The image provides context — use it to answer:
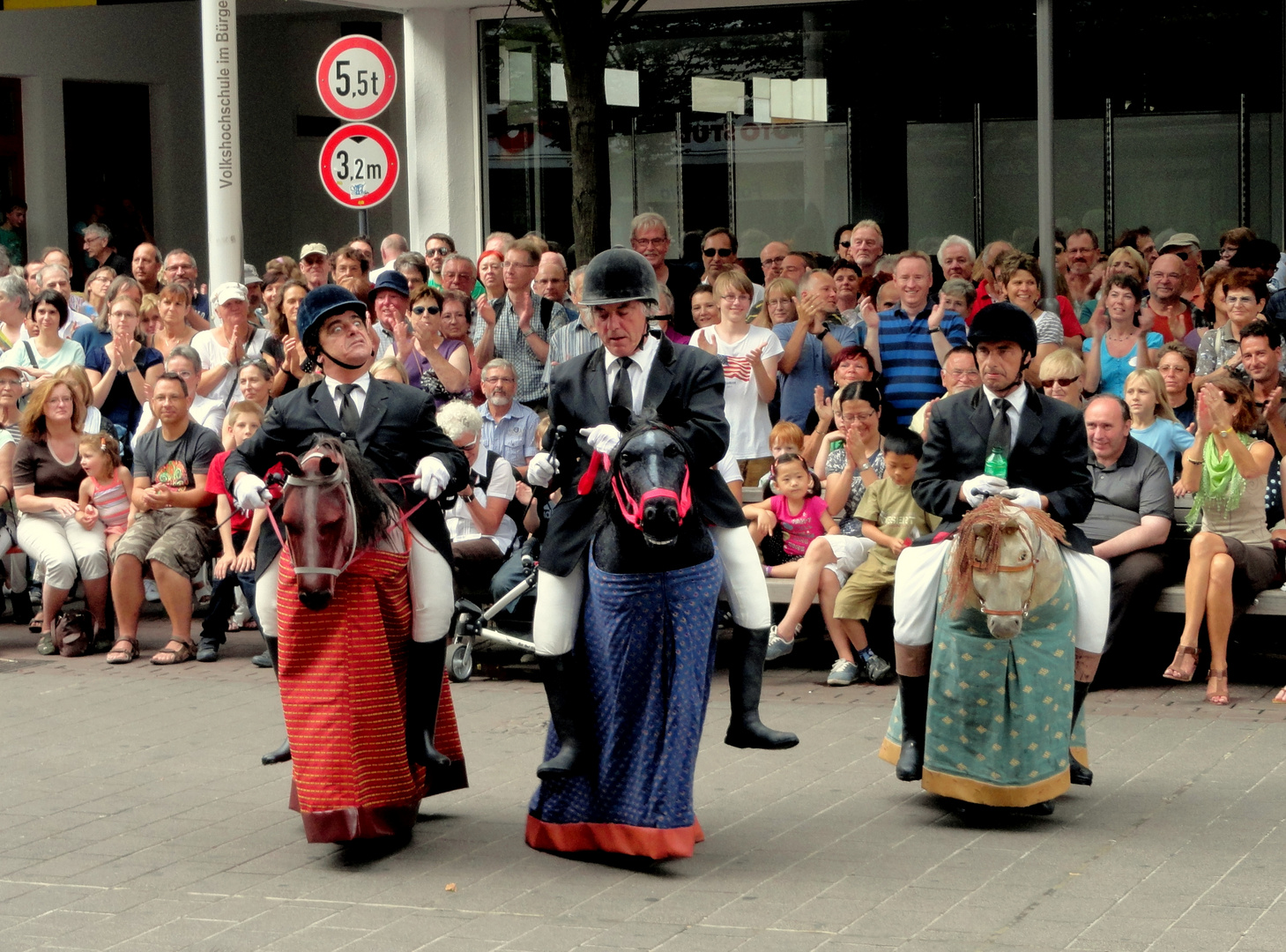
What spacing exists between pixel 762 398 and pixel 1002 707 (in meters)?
4.54

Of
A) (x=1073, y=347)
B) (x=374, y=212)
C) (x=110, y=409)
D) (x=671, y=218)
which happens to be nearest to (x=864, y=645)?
(x=1073, y=347)

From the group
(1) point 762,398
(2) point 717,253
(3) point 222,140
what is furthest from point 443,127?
(1) point 762,398

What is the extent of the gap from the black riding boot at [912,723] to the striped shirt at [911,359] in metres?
4.30

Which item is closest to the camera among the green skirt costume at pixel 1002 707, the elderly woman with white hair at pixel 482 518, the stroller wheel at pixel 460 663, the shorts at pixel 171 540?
the green skirt costume at pixel 1002 707

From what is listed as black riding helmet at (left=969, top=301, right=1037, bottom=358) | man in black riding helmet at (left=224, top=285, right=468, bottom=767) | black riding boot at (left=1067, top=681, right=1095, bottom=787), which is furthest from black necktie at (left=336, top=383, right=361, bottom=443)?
black riding boot at (left=1067, top=681, right=1095, bottom=787)

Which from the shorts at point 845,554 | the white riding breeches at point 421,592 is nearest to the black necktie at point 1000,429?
the white riding breeches at point 421,592

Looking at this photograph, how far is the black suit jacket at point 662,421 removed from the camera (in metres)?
6.20

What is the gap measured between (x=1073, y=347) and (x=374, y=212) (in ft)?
45.1

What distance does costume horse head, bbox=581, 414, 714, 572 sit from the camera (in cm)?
572

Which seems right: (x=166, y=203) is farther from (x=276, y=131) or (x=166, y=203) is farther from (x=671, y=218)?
(x=671, y=218)

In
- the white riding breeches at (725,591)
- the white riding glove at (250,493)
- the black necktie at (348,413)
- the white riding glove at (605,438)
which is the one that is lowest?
the white riding breeches at (725,591)

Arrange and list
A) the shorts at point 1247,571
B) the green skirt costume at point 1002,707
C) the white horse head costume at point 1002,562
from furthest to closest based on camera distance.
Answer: the shorts at point 1247,571 < the green skirt costume at point 1002,707 < the white horse head costume at point 1002,562

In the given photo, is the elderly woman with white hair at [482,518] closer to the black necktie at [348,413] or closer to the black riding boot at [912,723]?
the black necktie at [348,413]

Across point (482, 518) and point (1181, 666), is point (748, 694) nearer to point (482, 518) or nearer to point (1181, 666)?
point (1181, 666)
